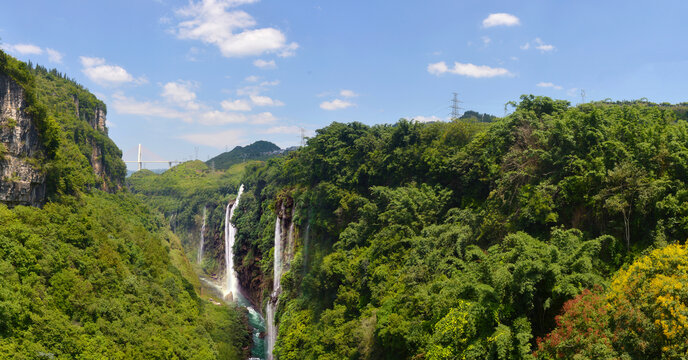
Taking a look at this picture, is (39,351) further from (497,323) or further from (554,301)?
(554,301)

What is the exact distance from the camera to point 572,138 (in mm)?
19953

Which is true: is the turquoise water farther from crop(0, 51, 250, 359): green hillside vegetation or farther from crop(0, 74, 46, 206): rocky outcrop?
crop(0, 74, 46, 206): rocky outcrop

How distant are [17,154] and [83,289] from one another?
13407mm

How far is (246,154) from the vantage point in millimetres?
182125

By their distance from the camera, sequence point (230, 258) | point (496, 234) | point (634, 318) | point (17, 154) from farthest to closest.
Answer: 1. point (230, 258)
2. point (17, 154)
3. point (496, 234)
4. point (634, 318)

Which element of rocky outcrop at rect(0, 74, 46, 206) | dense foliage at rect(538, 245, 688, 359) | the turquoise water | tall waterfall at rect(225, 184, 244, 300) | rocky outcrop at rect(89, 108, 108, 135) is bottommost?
the turquoise water

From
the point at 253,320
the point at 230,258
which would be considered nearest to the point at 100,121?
the point at 230,258

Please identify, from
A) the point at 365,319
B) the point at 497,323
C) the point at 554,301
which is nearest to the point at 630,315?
the point at 554,301

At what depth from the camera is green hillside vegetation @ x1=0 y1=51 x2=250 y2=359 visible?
24406 mm

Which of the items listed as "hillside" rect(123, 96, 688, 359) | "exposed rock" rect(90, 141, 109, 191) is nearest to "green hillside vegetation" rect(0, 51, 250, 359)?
"hillside" rect(123, 96, 688, 359)

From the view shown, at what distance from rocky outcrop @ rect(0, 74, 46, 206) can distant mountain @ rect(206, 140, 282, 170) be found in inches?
4849

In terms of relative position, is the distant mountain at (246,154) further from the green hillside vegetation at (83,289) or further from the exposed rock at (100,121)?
the green hillside vegetation at (83,289)

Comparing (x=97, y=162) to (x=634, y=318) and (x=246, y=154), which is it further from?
(x=246, y=154)

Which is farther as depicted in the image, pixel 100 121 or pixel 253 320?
pixel 100 121
